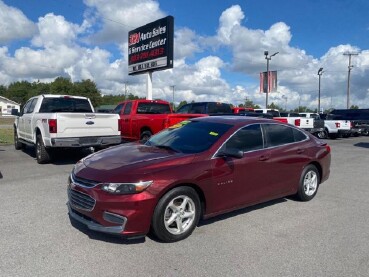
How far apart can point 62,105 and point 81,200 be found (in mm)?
7305

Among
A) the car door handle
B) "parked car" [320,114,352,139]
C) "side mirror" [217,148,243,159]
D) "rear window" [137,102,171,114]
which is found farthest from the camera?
"parked car" [320,114,352,139]

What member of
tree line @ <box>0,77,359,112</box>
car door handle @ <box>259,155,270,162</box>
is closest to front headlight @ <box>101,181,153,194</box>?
car door handle @ <box>259,155,270,162</box>

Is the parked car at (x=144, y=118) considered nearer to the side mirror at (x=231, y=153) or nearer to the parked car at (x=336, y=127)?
the side mirror at (x=231, y=153)

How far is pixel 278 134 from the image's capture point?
607cm

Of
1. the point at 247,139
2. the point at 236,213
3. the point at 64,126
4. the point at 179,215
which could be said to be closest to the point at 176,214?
the point at 179,215

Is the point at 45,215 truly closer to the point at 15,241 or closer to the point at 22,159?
the point at 15,241

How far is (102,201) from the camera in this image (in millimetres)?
4109

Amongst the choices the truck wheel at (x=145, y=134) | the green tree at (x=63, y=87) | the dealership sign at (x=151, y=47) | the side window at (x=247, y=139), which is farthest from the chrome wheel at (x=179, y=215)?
the green tree at (x=63, y=87)

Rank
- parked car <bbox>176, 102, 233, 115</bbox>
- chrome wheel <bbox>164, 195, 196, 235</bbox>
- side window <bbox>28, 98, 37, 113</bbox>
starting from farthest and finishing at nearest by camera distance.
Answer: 1. parked car <bbox>176, 102, 233, 115</bbox>
2. side window <bbox>28, 98, 37, 113</bbox>
3. chrome wheel <bbox>164, 195, 196, 235</bbox>

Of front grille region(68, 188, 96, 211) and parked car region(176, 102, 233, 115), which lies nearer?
front grille region(68, 188, 96, 211)

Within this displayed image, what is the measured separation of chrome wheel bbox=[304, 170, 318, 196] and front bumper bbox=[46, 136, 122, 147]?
5.72 m

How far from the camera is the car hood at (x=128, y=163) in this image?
14.0 feet

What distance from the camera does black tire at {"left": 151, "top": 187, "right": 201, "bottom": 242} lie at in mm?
4258

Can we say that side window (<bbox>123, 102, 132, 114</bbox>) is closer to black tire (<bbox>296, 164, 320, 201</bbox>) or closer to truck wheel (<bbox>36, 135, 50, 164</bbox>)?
truck wheel (<bbox>36, 135, 50, 164</bbox>)
